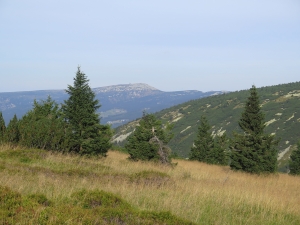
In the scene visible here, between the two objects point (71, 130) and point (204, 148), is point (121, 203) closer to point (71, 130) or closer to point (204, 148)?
point (71, 130)

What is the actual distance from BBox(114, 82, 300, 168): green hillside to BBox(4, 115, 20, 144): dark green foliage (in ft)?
294

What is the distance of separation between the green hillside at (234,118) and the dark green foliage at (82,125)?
8780 cm

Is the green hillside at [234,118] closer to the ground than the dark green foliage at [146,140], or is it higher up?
closer to the ground

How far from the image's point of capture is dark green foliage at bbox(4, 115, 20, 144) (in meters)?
13.5

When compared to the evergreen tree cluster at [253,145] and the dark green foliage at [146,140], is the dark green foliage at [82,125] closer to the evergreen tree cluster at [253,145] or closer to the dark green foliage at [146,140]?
the dark green foliage at [146,140]

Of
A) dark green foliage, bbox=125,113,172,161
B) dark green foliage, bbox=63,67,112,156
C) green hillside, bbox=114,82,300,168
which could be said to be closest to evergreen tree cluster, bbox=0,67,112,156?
dark green foliage, bbox=63,67,112,156

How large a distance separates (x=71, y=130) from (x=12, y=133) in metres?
2.75

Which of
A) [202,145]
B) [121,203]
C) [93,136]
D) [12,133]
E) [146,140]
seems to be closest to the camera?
[121,203]

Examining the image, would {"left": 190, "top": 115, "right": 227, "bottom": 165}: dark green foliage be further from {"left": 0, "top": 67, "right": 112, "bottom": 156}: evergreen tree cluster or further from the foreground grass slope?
the foreground grass slope

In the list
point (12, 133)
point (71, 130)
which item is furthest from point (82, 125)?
point (12, 133)

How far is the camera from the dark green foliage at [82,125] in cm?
1389

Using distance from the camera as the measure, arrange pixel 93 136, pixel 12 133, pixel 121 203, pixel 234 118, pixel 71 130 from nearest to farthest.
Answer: pixel 121 203 → pixel 12 133 → pixel 71 130 → pixel 93 136 → pixel 234 118

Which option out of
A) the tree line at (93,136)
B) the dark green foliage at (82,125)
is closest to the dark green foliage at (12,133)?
the tree line at (93,136)

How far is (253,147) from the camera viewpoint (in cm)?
2014
